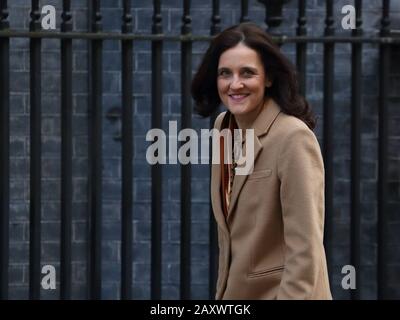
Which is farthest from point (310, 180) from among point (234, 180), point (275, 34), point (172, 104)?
point (172, 104)

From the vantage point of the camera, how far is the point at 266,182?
3.78 m

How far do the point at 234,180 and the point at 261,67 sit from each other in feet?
1.29

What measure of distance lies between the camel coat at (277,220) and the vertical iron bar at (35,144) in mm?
1527

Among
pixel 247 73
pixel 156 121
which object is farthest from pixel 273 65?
pixel 156 121

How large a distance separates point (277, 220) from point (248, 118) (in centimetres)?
39

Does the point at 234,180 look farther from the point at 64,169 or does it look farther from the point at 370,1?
the point at 370,1

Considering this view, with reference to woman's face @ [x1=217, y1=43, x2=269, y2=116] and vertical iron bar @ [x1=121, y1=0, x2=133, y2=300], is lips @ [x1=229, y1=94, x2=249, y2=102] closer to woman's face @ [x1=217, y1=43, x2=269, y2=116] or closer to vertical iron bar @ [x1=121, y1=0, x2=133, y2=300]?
woman's face @ [x1=217, y1=43, x2=269, y2=116]

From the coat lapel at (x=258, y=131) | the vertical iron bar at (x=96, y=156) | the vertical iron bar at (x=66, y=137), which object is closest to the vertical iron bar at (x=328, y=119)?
the vertical iron bar at (x=96, y=156)

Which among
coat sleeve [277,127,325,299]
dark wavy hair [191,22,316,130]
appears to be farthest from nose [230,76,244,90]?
coat sleeve [277,127,325,299]

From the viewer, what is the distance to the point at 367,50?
286 inches

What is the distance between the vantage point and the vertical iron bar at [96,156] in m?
5.30

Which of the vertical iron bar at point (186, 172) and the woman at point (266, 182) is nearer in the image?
the woman at point (266, 182)

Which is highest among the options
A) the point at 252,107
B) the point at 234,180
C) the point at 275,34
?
the point at 275,34

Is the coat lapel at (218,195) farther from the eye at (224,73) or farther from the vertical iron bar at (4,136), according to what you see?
the vertical iron bar at (4,136)
